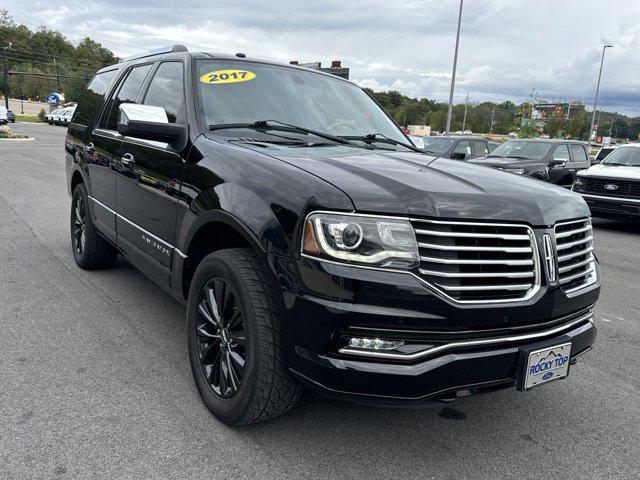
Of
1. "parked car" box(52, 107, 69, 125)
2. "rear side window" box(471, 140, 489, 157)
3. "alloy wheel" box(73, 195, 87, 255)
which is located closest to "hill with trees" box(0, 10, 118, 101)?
"parked car" box(52, 107, 69, 125)

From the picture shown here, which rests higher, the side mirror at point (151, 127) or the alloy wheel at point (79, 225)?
the side mirror at point (151, 127)

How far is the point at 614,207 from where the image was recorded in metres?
10.2

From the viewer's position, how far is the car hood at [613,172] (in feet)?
33.0

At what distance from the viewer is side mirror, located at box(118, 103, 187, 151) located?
9.80ft

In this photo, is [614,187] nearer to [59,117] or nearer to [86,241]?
[86,241]

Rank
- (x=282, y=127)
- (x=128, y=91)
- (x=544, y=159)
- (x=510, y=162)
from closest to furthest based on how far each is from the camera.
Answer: (x=282, y=127) < (x=128, y=91) < (x=510, y=162) < (x=544, y=159)

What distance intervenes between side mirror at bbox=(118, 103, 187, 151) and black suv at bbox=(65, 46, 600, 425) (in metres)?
0.01

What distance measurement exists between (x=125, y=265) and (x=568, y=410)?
434 cm

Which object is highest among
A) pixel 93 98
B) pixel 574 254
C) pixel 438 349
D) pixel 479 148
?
pixel 93 98

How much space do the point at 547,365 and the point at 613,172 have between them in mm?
9494

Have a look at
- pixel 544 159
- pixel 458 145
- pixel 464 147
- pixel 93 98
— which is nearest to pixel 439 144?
pixel 458 145

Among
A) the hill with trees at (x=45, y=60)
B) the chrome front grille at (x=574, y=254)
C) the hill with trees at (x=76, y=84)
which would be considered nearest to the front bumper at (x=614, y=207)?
the chrome front grille at (x=574, y=254)

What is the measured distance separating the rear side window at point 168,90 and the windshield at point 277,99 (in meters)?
0.18

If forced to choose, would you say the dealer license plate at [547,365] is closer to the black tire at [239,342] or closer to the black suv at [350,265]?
the black suv at [350,265]
